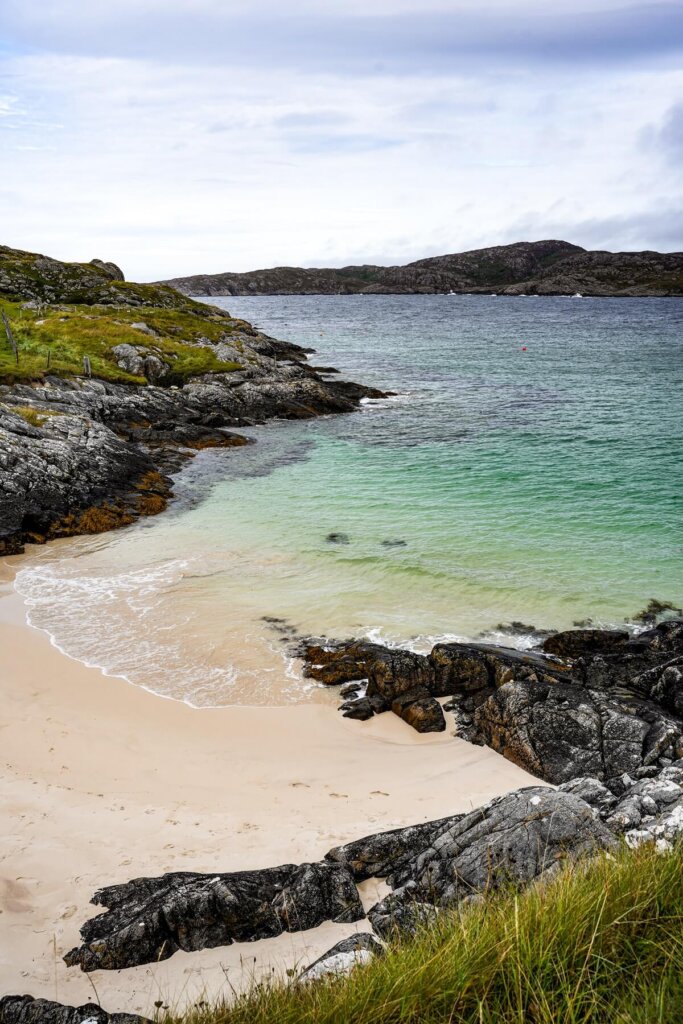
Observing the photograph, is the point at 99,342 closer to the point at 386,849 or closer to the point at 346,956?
the point at 386,849

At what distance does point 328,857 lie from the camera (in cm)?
988

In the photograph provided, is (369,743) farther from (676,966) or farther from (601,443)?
(601,443)

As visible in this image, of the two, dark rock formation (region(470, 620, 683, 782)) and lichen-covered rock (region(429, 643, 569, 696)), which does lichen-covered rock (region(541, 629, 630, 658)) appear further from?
lichen-covered rock (region(429, 643, 569, 696))

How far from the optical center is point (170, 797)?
1167 centimetres

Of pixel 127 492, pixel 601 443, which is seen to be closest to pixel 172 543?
pixel 127 492

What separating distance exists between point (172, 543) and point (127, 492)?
6032mm

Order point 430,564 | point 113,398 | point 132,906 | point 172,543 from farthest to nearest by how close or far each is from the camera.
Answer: point 113,398
point 172,543
point 430,564
point 132,906

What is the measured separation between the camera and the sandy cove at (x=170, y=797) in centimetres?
809

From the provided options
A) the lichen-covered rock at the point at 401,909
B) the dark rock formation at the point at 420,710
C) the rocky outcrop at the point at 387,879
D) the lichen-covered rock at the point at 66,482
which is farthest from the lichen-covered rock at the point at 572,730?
the lichen-covered rock at the point at 66,482

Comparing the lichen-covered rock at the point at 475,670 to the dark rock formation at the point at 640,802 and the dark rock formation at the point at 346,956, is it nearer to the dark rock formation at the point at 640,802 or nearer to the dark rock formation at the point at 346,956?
the dark rock formation at the point at 640,802

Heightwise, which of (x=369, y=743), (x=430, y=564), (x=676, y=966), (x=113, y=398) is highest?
(x=113, y=398)

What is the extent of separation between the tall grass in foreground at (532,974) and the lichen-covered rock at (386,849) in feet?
13.7

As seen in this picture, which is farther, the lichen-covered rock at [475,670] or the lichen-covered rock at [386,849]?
the lichen-covered rock at [475,670]

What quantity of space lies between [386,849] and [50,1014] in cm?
468
